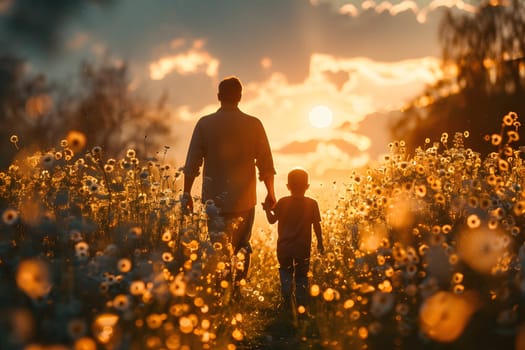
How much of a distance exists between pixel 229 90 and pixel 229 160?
0.79m

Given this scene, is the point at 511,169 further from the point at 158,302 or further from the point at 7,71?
the point at 7,71

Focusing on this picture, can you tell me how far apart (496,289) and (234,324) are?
2220 millimetres

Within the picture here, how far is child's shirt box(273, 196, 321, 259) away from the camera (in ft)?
23.9

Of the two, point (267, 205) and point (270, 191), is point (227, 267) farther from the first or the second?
point (270, 191)

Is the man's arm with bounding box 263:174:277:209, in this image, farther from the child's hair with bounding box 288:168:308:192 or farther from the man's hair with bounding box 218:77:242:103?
the man's hair with bounding box 218:77:242:103

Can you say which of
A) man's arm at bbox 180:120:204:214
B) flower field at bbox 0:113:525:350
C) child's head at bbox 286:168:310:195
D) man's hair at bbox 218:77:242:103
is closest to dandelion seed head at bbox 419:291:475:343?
flower field at bbox 0:113:525:350

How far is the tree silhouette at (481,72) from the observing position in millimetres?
23328

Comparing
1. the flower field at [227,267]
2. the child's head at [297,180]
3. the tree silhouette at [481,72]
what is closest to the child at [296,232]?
the child's head at [297,180]

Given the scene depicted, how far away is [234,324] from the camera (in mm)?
5754

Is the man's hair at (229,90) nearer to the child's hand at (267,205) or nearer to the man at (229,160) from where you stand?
the man at (229,160)

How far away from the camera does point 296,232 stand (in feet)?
23.9

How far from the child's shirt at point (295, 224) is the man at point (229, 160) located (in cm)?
35

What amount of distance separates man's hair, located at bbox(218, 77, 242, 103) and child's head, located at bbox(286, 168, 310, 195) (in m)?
1.05

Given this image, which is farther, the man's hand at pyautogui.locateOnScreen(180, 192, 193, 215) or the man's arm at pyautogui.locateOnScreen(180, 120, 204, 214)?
the man's arm at pyautogui.locateOnScreen(180, 120, 204, 214)
